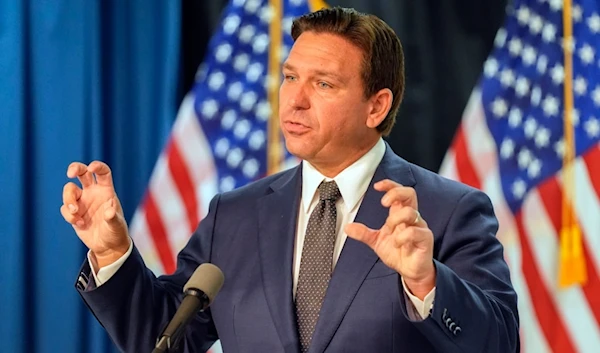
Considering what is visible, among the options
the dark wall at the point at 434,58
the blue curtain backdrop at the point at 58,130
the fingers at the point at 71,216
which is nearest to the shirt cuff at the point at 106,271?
the fingers at the point at 71,216

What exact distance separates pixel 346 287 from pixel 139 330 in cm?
49

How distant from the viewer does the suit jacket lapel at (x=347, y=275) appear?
75.9 inches

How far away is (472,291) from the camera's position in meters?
1.79

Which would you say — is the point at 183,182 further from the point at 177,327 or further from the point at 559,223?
the point at 177,327

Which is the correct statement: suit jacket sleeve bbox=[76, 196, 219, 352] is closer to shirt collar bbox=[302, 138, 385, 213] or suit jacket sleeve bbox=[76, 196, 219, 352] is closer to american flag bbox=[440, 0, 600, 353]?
shirt collar bbox=[302, 138, 385, 213]

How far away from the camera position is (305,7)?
338 cm

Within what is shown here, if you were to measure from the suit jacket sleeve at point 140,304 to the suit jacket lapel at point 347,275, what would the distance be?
1.23 feet

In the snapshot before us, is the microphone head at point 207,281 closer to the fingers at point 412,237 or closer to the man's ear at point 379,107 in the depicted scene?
the fingers at point 412,237

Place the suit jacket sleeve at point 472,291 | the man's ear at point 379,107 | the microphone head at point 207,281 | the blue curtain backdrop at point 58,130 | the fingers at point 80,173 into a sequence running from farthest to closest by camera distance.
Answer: the blue curtain backdrop at point 58,130
the man's ear at point 379,107
the fingers at point 80,173
the suit jacket sleeve at point 472,291
the microphone head at point 207,281

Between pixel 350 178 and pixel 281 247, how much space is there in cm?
23

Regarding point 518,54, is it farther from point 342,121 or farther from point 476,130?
point 342,121

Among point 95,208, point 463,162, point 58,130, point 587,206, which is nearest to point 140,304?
point 95,208

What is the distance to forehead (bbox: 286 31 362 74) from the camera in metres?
2.13

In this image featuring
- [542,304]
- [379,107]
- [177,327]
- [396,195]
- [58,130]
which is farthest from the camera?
[542,304]
